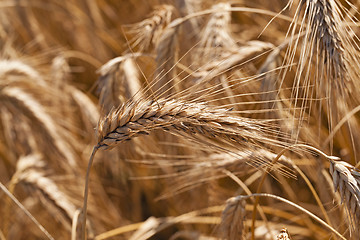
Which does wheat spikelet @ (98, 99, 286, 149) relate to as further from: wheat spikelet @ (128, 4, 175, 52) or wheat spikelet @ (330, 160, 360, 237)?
wheat spikelet @ (128, 4, 175, 52)

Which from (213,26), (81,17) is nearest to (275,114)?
(213,26)

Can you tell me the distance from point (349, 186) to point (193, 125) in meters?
0.36

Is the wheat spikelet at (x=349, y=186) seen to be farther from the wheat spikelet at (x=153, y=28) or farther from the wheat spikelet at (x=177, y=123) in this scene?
the wheat spikelet at (x=153, y=28)

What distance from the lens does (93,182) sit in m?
2.06

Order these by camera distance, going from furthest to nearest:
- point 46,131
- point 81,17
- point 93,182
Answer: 1. point 81,17
2. point 93,182
3. point 46,131

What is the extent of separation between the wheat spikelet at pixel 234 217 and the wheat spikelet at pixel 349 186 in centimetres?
28

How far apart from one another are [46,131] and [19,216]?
493 millimetres

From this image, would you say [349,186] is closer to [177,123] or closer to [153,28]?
[177,123]

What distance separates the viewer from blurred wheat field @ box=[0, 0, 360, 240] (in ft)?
3.44

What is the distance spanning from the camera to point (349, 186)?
918mm

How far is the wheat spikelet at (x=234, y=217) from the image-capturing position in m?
1.13

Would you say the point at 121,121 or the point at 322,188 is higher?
the point at 121,121

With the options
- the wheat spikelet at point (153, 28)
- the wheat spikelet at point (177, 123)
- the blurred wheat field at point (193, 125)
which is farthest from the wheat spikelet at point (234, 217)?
the wheat spikelet at point (153, 28)

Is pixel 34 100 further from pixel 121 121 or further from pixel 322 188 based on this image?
pixel 322 188
